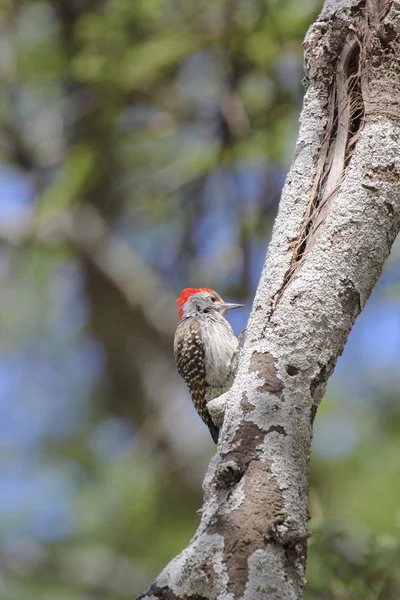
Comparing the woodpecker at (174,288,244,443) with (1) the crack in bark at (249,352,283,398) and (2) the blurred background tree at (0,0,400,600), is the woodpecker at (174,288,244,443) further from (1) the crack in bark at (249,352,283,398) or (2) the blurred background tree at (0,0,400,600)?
(1) the crack in bark at (249,352,283,398)

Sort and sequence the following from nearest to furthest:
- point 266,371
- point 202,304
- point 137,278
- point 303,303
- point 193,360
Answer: point 266,371, point 303,303, point 193,360, point 202,304, point 137,278

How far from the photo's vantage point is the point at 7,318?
12.6 m

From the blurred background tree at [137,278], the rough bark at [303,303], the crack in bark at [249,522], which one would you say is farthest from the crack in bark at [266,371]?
the blurred background tree at [137,278]

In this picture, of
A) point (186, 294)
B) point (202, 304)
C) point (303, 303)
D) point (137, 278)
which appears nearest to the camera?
point (303, 303)

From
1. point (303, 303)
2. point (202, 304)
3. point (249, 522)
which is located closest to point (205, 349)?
point (202, 304)

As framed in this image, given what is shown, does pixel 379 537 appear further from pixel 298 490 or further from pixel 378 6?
pixel 378 6

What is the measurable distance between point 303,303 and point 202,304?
3.60 meters

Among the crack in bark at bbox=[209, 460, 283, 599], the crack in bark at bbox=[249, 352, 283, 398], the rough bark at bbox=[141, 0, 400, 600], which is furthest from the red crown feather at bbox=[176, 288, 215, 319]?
the crack in bark at bbox=[209, 460, 283, 599]

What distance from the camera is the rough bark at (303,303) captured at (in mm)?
2496

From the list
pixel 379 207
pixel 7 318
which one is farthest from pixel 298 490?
pixel 7 318

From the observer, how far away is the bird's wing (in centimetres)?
578

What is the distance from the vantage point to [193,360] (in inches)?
234

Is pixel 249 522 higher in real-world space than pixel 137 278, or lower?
lower

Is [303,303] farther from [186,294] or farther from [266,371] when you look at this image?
A: [186,294]
